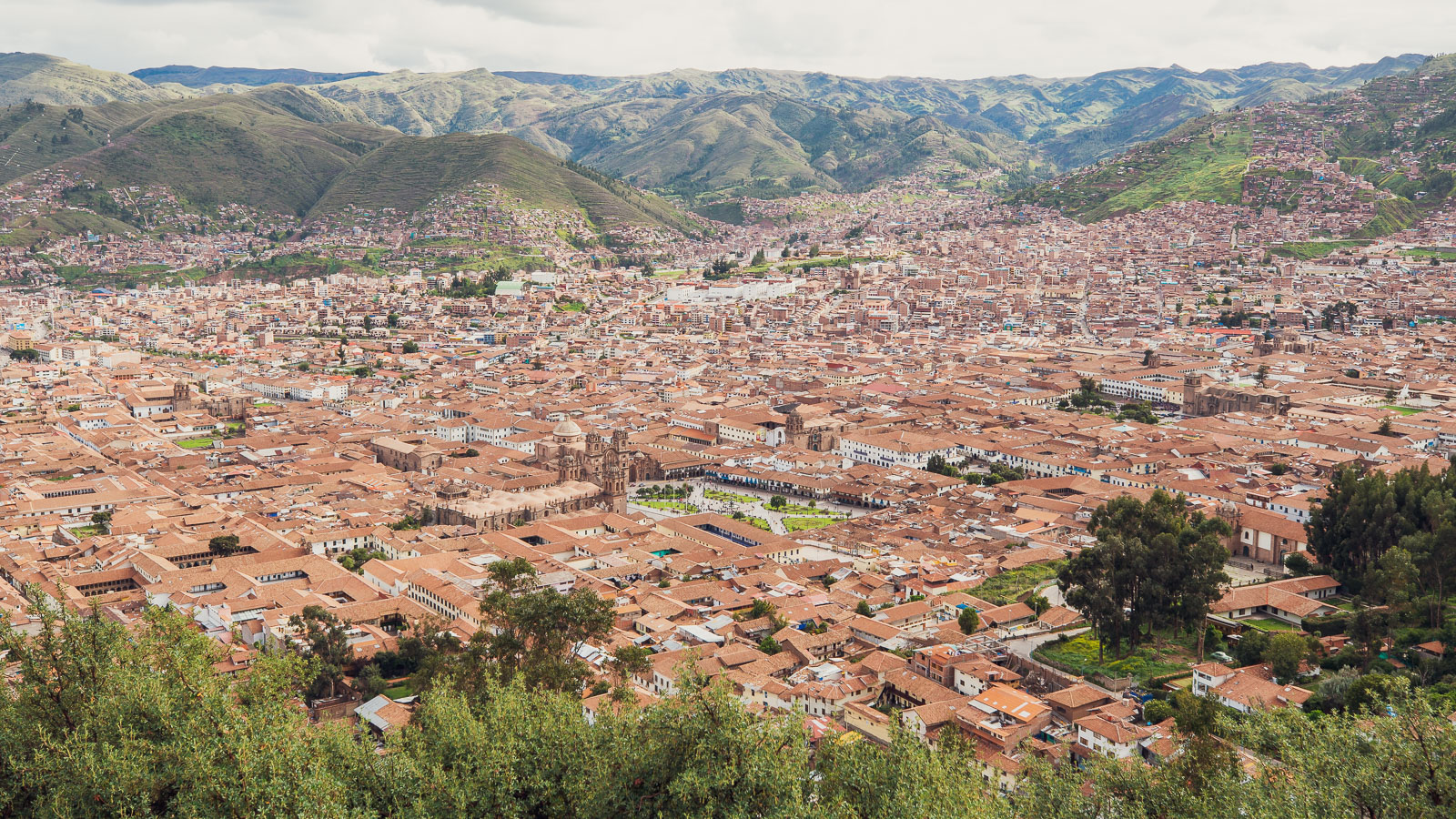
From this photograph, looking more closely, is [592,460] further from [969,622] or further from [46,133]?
[46,133]

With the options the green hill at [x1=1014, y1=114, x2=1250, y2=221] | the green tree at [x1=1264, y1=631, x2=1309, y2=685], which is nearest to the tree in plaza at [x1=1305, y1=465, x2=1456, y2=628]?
the green tree at [x1=1264, y1=631, x2=1309, y2=685]

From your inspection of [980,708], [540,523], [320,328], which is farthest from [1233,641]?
[320,328]

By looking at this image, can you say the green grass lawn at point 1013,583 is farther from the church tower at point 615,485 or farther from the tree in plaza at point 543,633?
the church tower at point 615,485

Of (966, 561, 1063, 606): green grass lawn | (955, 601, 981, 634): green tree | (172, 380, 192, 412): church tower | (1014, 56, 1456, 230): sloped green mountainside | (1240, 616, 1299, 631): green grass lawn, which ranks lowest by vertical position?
(172, 380, 192, 412): church tower

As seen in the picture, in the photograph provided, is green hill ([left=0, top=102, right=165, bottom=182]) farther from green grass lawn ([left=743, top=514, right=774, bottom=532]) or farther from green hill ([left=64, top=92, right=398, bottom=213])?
green grass lawn ([left=743, top=514, right=774, bottom=532])

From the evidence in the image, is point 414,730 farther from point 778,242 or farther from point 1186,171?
point 778,242

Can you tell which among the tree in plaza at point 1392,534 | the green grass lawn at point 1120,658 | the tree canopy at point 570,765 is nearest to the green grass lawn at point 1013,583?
the green grass lawn at point 1120,658
